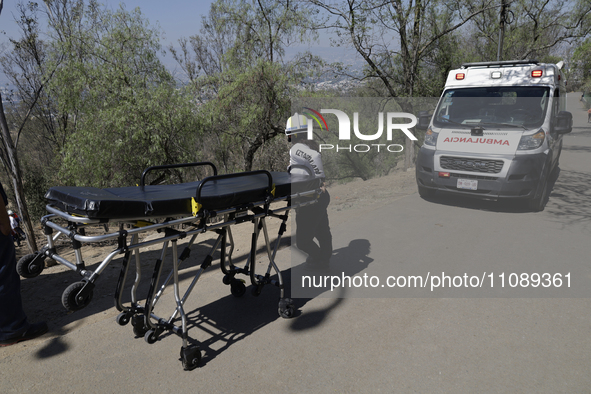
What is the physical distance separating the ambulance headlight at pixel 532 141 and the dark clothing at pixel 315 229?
454 centimetres

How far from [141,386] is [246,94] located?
16.5 metres

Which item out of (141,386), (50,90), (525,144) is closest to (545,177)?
(525,144)

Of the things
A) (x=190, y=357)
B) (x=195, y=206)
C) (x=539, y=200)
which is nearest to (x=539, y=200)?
(x=539, y=200)

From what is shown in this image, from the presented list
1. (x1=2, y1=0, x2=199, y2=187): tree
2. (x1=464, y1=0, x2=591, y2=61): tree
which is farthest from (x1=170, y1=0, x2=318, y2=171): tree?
(x1=464, y1=0, x2=591, y2=61): tree

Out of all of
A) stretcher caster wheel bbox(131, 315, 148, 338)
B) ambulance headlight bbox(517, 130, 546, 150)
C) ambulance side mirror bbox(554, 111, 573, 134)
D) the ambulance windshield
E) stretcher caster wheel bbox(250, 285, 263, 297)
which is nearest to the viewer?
stretcher caster wheel bbox(131, 315, 148, 338)

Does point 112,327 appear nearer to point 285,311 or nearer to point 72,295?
point 72,295

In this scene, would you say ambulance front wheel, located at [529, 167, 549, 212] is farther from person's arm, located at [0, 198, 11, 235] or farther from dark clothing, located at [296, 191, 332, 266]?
person's arm, located at [0, 198, 11, 235]

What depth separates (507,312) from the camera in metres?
4.22

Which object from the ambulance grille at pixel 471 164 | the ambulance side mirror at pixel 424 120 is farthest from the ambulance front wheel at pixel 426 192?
the ambulance side mirror at pixel 424 120

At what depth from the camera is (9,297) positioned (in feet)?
13.1

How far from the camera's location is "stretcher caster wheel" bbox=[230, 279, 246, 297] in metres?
4.92

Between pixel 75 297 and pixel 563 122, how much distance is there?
8490 mm

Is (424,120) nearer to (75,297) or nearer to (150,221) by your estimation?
(150,221)

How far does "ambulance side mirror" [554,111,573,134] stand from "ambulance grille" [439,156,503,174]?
4.70ft
